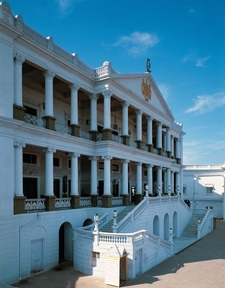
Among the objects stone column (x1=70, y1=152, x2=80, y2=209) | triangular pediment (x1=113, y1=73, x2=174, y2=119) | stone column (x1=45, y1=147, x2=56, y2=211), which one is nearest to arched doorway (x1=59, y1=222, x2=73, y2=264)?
stone column (x1=70, y1=152, x2=80, y2=209)

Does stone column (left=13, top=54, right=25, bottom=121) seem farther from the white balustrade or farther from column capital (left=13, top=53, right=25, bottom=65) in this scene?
the white balustrade

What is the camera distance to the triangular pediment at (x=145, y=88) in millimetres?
24180

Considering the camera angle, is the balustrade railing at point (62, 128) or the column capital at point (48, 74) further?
the balustrade railing at point (62, 128)

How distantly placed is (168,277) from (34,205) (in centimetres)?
892

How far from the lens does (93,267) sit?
16109 mm

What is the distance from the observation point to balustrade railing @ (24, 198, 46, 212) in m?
16.8

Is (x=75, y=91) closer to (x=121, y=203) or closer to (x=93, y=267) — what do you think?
(x=121, y=203)

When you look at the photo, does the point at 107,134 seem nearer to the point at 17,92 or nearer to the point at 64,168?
the point at 64,168

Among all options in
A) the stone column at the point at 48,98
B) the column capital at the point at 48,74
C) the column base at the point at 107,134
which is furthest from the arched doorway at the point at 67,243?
the column capital at the point at 48,74

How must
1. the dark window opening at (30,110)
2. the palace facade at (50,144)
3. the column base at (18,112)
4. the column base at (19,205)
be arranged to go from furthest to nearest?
the dark window opening at (30,110), the column base at (18,112), the column base at (19,205), the palace facade at (50,144)

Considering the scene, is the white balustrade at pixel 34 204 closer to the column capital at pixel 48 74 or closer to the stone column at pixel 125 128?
the column capital at pixel 48 74

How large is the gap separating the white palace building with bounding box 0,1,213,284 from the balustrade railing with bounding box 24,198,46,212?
63 millimetres

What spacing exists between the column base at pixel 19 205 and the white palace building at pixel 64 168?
0.05m

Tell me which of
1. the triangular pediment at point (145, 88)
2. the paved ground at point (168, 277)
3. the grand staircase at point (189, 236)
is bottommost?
the grand staircase at point (189, 236)
